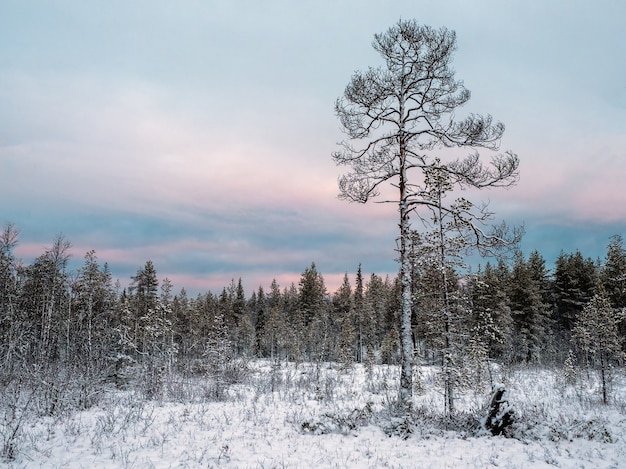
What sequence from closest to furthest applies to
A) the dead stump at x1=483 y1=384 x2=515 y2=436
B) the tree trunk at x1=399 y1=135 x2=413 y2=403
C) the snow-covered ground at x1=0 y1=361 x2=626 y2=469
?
1. the snow-covered ground at x1=0 y1=361 x2=626 y2=469
2. the dead stump at x1=483 y1=384 x2=515 y2=436
3. the tree trunk at x1=399 y1=135 x2=413 y2=403

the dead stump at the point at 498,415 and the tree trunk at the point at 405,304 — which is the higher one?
the tree trunk at the point at 405,304

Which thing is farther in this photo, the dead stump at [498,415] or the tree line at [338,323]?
the tree line at [338,323]

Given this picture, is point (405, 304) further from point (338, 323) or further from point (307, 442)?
point (338, 323)

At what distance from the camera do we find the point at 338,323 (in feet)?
218

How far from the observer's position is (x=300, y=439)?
910cm

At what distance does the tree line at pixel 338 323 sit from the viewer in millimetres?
14086

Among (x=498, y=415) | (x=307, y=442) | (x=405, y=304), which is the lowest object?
(x=307, y=442)

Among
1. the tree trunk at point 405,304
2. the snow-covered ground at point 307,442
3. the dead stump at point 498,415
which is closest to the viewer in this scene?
the snow-covered ground at point 307,442

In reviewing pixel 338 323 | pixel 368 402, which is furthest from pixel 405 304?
pixel 338 323

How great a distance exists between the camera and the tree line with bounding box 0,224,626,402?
14086mm

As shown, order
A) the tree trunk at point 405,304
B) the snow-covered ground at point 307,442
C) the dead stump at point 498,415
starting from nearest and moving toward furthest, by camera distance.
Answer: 1. the snow-covered ground at point 307,442
2. the dead stump at point 498,415
3. the tree trunk at point 405,304

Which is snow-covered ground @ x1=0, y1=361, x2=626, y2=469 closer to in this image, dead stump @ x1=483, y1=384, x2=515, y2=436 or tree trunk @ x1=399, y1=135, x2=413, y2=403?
dead stump @ x1=483, y1=384, x2=515, y2=436

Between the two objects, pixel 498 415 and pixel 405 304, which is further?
pixel 405 304

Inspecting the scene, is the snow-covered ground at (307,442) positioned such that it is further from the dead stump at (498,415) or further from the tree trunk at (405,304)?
the tree trunk at (405,304)
